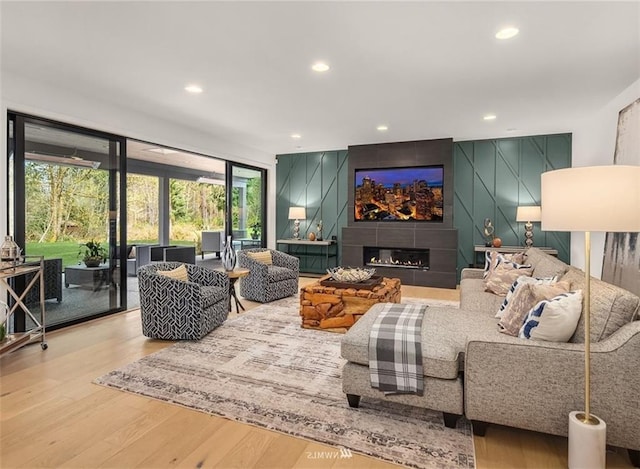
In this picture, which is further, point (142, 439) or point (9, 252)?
point (9, 252)

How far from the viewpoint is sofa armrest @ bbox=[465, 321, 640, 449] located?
176cm

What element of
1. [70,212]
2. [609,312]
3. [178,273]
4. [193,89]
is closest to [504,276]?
[609,312]

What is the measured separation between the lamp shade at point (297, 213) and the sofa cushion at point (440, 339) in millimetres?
4939

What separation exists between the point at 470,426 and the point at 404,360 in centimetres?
54

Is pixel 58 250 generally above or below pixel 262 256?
above

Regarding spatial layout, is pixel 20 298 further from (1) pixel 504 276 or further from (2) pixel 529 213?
(2) pixel 529 213

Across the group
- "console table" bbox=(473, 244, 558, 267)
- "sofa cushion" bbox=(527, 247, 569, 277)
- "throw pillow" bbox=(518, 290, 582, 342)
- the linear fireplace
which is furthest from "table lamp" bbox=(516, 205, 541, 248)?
"throw pillow" bbox=(518, 290, 582, 342)

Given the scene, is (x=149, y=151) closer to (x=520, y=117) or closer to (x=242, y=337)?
(x=242, y=337)

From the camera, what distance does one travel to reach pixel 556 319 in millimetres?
1950

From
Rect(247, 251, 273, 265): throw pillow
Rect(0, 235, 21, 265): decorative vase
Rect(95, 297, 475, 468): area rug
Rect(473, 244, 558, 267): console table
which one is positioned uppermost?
Rect(0, 235, 21, 265): decorative vase

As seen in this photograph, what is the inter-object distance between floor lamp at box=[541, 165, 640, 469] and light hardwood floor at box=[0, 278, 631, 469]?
0.77 feet

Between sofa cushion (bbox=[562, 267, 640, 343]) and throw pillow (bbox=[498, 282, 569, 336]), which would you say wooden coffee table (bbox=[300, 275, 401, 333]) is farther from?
sofa cushion (bbox=[562, 267, 640, 343])

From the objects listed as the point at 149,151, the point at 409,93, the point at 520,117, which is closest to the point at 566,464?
the point at 409,93

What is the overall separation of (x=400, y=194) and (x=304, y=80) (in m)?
3.69
